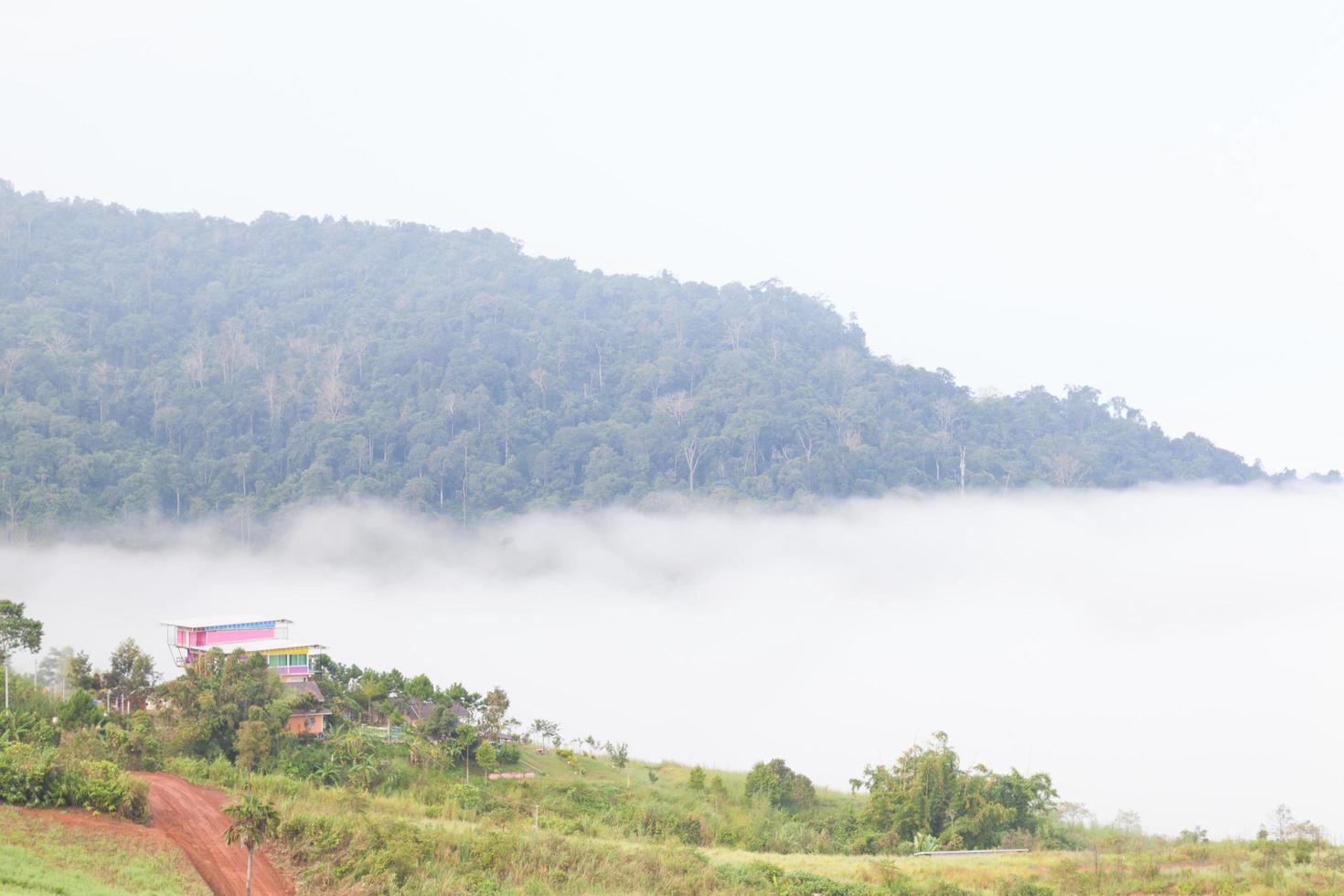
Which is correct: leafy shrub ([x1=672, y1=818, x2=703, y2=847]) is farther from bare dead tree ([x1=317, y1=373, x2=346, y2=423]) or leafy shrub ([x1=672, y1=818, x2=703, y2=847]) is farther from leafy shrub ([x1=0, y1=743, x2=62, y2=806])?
bare dead tree ([x1=317, y1=373, x2=346, y2=423])

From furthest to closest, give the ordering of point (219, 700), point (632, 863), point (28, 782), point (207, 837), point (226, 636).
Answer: point (226, 636)
point (219, 700)
point (632, 863)
point (207, 837)
point (28, 782)

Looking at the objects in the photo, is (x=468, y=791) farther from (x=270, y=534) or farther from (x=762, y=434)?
(x=762, y=434)

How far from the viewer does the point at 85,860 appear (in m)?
20.2

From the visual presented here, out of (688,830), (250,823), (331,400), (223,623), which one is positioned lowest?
(688,830)

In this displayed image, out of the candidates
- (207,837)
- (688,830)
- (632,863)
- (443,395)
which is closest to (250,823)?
(207,837)

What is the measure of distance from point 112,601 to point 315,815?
5457 centimetres

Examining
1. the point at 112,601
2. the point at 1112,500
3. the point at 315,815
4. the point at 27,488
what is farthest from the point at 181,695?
the point at 1112,500

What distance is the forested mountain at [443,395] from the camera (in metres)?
95.0

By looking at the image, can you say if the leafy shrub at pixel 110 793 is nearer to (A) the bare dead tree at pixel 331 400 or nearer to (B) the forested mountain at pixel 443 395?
(B) the forested mountain at pixel 443 395

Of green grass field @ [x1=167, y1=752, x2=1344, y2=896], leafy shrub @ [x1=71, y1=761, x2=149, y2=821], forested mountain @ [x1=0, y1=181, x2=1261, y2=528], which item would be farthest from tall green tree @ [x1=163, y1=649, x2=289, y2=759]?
forested mountain @ [x1=0, y1=181, x2=1261, y2=528]

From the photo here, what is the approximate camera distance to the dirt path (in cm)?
2102

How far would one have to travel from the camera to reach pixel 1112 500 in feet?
365

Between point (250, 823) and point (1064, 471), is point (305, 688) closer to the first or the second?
point (250, 823)

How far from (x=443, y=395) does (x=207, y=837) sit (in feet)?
274
